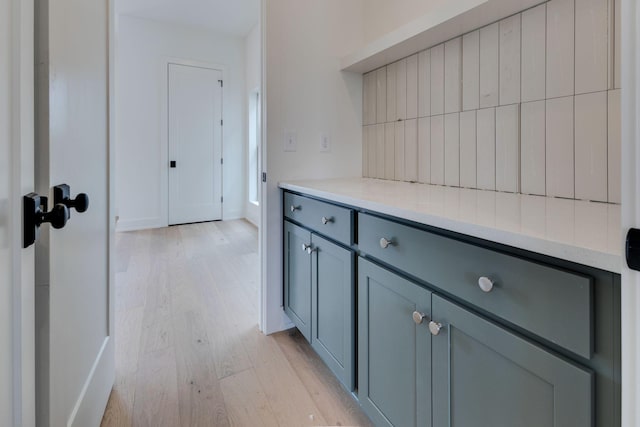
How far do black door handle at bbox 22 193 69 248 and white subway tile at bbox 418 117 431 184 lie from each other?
1457 mm

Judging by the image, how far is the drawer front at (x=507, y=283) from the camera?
23.0 inches

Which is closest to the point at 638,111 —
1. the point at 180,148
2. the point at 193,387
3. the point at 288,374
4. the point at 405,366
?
the point at 405,366

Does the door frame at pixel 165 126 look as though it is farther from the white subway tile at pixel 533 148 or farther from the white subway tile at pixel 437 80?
the white subway tile at pixel 533 148

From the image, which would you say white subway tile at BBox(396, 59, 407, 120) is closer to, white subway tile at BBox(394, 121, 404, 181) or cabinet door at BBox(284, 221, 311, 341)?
white subway tile at BBox(394, 121, 404, 181)

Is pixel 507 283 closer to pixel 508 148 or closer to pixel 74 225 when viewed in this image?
pixel 508 148

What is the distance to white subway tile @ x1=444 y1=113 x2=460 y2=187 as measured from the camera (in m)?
1.53

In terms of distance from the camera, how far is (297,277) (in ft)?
5.74

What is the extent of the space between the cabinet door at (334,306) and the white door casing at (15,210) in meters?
0.91

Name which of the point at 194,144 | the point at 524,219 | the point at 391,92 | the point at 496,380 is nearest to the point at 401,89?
the point at 391,92

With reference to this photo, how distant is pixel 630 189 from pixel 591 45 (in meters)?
0.90

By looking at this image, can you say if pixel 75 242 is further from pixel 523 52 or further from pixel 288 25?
pixel 523 52

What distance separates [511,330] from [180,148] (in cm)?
508

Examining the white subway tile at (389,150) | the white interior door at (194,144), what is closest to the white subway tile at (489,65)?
the white subway tile at (389,150)

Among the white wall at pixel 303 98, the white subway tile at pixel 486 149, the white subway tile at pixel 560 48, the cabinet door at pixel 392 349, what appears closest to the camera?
the cabinet door at pixel 392 349
